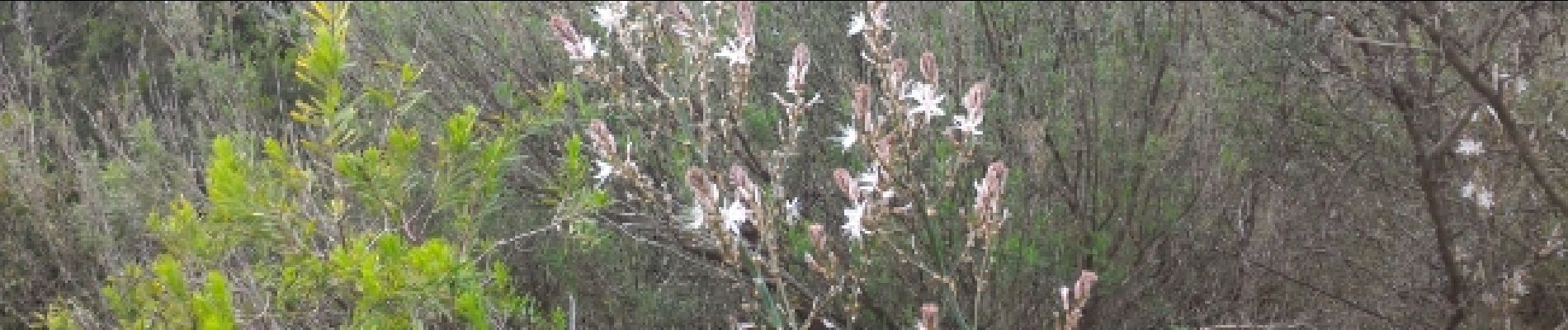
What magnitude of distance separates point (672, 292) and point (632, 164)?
3.58 feet

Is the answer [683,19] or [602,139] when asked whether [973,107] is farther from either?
[683,19]

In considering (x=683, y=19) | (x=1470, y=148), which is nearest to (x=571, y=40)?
(x=683, y=19)

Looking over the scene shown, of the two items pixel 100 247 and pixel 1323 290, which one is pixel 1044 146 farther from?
pixel 100 247

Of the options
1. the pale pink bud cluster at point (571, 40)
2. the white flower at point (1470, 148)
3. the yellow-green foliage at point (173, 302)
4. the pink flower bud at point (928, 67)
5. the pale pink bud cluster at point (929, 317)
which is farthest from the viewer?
the white flower at point (1470, 148)

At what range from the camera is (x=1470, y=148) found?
3.39 metres

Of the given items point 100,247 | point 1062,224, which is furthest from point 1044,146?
point 100,247

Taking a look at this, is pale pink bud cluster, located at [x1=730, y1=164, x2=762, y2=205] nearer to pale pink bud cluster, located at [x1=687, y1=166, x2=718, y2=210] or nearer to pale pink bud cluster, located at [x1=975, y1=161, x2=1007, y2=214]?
pale pink bud cluster, located at [x1=687, y1=166, x2=718, y2=210]

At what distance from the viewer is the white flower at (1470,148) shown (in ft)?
11.1

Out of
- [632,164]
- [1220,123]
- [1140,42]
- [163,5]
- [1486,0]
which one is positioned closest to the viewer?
[632,164]

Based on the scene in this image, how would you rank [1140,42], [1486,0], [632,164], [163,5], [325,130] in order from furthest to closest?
1. [163,5]
2. [1140,42]
3. [1486,0]
4. [325,130]
5. [632,164]

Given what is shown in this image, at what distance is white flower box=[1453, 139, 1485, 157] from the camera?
339 cm

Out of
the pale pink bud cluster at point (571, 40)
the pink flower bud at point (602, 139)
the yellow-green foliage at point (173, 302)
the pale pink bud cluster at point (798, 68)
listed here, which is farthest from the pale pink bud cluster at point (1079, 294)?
the yellow-green foliage at point (173, 302)

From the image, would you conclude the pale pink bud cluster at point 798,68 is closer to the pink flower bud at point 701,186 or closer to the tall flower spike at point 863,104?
the tall flower spike at point 863,104

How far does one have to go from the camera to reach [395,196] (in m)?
3.06
